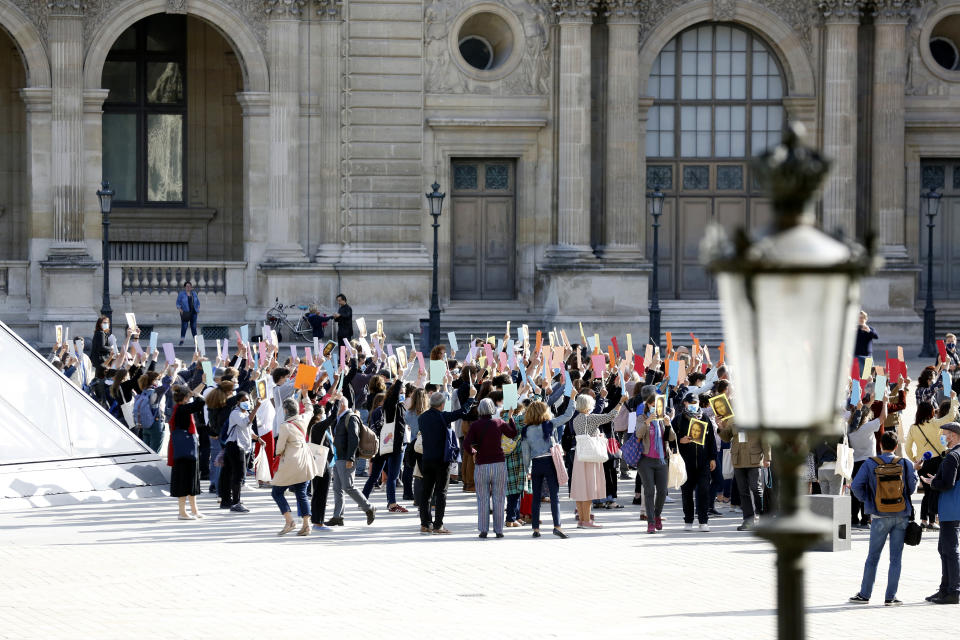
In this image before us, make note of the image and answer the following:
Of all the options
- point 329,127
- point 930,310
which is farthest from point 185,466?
point 930,310

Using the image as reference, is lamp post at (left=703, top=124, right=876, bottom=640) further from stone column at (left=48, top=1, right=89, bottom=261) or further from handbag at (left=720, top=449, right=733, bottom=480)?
stone column at (left=48, top=1, right=89, bottom=261)

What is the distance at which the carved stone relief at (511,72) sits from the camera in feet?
123

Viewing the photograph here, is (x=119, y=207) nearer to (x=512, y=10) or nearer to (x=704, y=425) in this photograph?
(x=512, y=10)

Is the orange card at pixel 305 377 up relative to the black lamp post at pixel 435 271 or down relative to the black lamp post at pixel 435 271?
down

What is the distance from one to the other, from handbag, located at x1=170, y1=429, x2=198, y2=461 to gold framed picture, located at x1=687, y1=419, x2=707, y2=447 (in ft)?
17.3

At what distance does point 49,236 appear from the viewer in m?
36.3

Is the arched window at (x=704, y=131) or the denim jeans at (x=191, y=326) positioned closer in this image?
the denim jeans at (x=191, y=326)

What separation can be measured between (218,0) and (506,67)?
21.2 feet

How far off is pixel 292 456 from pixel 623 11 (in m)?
22.7

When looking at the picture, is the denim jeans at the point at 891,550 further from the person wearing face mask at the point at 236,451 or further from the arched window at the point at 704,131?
the arched window at the point at 704,131

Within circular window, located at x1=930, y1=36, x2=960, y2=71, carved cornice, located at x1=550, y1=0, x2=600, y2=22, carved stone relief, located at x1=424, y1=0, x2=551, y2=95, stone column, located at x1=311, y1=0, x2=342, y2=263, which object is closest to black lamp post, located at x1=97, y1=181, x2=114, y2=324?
stone column, located at x1=311, y1=0, x2=342, y2=263

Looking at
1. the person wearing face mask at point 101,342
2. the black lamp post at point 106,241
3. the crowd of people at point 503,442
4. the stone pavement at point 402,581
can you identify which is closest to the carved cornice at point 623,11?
the black lamp post at point 106,241

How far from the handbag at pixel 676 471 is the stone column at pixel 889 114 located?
21.4 metres

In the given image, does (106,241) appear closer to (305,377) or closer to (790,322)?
(305,377)
